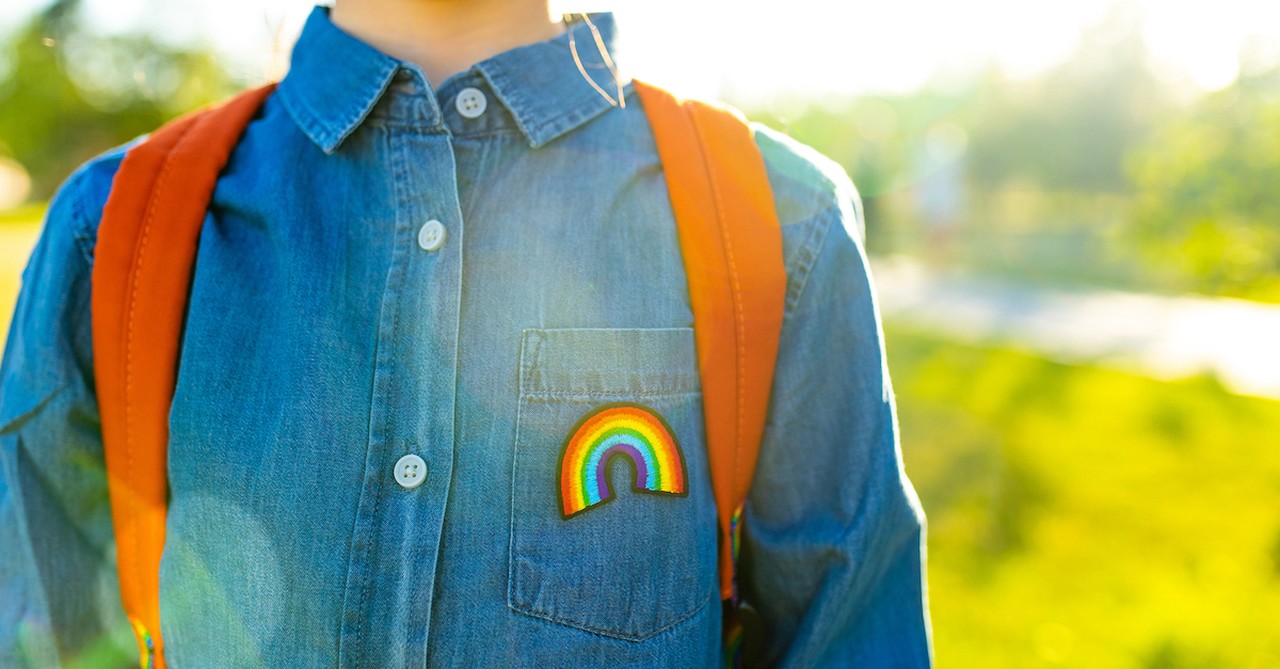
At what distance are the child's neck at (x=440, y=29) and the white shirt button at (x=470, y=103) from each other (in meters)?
0.06

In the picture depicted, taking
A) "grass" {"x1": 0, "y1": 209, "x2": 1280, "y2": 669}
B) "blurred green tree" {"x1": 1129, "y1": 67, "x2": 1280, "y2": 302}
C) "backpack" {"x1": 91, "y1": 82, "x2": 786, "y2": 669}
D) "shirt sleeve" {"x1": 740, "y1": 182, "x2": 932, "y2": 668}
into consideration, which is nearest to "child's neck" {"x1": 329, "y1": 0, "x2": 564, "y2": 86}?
"backpack" {"x1": 91, "y1": 82, "x2": 786, "y2": 669}

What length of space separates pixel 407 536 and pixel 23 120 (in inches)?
1487

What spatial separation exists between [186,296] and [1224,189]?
451 cm

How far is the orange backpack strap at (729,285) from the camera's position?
1.15m

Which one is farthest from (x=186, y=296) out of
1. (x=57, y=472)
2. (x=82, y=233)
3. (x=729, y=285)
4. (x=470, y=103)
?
(x=729, y=285)

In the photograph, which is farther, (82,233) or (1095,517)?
(1095,517)

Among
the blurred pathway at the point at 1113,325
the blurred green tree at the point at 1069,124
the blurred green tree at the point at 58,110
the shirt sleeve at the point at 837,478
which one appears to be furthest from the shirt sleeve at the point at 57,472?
the blurred green tree at the point at 58,110

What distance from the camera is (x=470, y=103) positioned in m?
1.20

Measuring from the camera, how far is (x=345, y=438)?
1081 millimetres

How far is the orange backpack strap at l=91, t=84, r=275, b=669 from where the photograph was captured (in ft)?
3.60

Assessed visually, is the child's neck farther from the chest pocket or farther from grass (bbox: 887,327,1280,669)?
grass (bbox: 887,327,1280,669)

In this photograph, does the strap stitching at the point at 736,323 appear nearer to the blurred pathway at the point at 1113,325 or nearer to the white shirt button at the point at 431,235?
the white shirt button at the point at 431,235

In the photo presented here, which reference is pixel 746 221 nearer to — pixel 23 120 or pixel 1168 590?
pixel 1168 590

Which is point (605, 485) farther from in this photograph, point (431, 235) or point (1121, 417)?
point (1121, 417)
